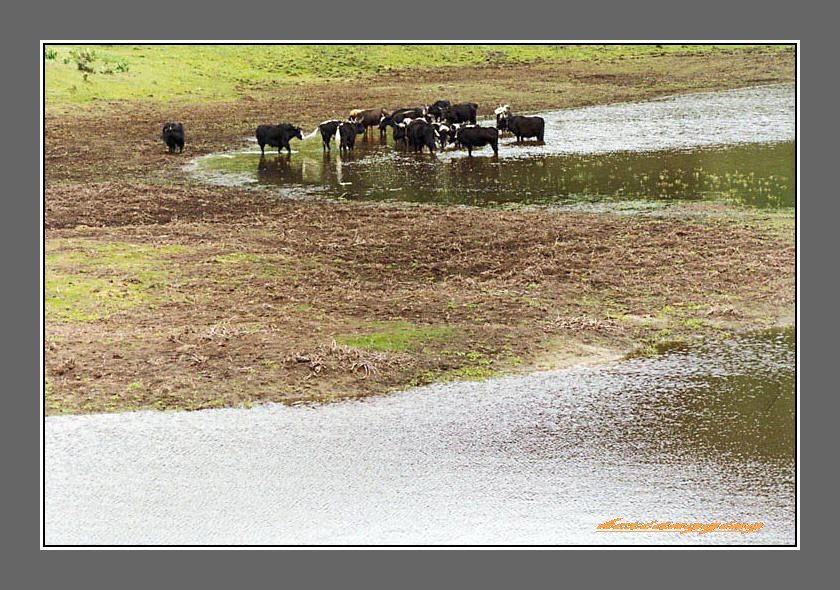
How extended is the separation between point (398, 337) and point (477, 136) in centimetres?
1599

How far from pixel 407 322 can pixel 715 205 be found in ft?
29.9

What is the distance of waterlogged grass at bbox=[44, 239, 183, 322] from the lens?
13586 mm

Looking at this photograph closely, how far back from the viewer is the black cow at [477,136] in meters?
27.4

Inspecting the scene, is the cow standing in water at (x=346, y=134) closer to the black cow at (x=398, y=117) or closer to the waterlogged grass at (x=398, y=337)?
the black cow at (x=398, y=117)

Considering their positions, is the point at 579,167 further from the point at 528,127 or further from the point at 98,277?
the point at 98,277

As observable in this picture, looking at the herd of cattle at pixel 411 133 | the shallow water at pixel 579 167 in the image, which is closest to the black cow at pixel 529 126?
the herd of cattle at pixel 411 133

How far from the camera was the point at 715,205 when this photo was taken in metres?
19.8

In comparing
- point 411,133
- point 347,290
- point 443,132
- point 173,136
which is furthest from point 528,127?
point 347,290

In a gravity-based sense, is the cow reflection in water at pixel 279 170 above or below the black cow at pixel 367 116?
below

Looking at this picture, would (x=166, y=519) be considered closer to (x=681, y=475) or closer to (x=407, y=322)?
(x=681, y=475)

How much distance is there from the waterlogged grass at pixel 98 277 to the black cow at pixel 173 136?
37.1 ft

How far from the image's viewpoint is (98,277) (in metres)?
15.0

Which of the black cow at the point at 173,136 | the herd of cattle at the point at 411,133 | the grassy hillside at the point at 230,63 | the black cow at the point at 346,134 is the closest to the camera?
the herd of cattle at the point at 411,133

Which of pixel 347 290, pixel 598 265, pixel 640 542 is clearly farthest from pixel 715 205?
pixel 640 542
